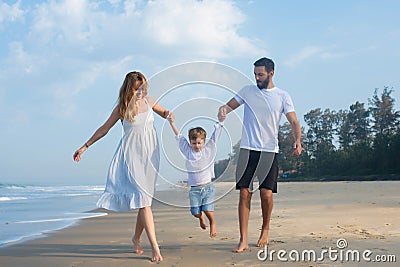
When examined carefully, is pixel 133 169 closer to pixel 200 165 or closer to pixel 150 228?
pixel 150 228

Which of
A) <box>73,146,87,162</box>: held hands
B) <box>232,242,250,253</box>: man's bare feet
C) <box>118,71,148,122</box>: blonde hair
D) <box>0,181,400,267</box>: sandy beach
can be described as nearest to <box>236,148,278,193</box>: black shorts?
<box>0,181,400,267</box>: sandy beach

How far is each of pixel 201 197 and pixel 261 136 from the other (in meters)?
1.04

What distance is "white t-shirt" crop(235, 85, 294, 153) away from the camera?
451 centimetres

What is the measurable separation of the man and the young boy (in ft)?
1.08

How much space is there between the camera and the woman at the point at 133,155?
4113mm

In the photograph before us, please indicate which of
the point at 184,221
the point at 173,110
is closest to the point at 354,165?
the point at 184,221

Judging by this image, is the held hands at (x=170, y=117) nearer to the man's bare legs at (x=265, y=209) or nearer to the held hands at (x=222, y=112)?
the held hands at (x=222, y=112)

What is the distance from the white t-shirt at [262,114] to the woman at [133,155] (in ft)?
3.10

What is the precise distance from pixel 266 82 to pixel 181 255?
1.89 metres

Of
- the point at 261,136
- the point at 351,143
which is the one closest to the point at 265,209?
the point at 261,136

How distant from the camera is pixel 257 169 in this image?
4.49 meters

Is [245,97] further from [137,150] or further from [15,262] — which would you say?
[15,262]

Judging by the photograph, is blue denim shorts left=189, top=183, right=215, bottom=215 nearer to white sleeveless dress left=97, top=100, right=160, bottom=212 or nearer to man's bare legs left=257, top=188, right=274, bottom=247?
man's bare legs left=257, top=188, right=274, bottom=247

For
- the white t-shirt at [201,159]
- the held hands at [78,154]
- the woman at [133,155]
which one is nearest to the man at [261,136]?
the white t-shirt at [201,159]
